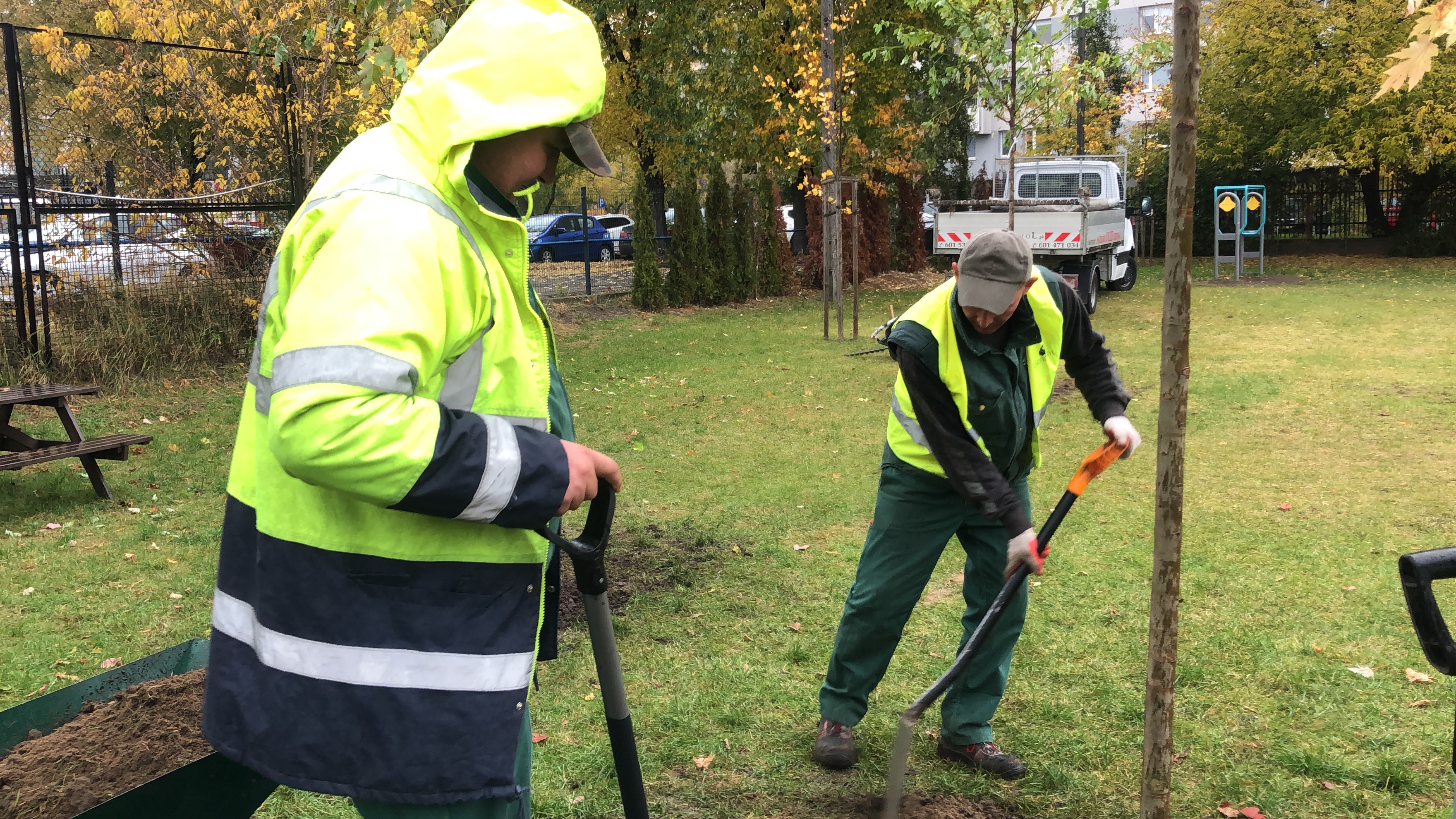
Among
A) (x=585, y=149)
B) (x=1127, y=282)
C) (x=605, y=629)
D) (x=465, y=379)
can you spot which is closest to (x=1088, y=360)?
(x=605, y=629)

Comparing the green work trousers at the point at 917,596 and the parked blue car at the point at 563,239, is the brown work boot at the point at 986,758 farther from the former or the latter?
the parked blue car at the point at 563,239

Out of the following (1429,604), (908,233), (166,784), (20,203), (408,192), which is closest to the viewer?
(1429,604)

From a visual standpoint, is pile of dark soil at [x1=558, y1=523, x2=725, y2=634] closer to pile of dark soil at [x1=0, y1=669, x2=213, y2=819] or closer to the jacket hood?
pile of dark soil at [x1=0, y1=669, x2=213, y2=819]

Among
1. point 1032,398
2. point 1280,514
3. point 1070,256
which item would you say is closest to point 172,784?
point 1032,398

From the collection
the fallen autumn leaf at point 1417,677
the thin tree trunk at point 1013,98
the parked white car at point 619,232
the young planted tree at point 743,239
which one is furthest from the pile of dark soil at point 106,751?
the parked white car at point 619,232

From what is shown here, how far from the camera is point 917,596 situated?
11.5 ft

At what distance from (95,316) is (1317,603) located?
9479mm

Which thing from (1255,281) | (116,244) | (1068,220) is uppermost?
(1068,220)

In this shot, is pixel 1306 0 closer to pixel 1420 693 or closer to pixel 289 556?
pixel 1420 693

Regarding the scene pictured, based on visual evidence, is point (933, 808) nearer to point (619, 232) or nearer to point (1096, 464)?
point (1096, 464)

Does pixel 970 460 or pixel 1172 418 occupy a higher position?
pixel 1172 418

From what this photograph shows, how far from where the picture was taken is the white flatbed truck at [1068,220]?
1577cm

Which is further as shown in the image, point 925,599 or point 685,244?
point 685,244

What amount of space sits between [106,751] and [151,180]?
9463 millimetres
